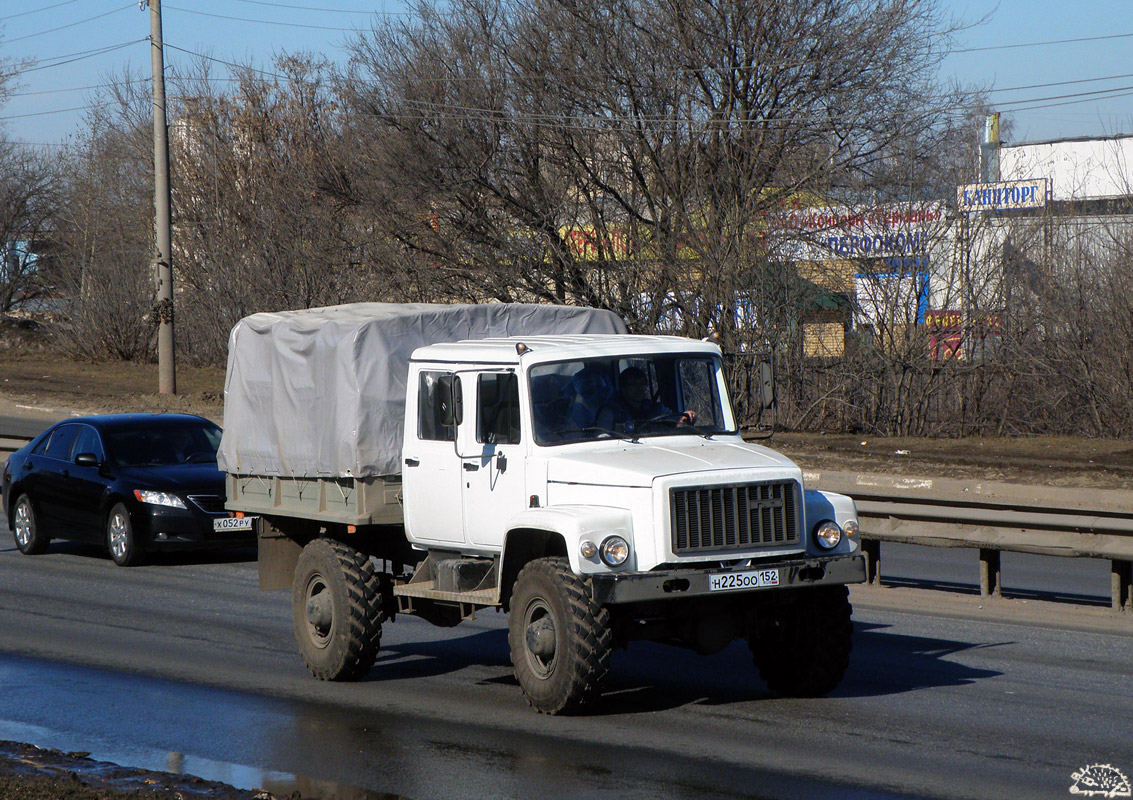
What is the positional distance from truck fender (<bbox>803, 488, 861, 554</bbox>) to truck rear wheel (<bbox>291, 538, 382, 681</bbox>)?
2.98m

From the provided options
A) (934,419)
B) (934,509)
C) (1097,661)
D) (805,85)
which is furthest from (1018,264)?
(1097,661)

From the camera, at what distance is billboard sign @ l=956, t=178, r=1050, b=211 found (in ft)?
79.2

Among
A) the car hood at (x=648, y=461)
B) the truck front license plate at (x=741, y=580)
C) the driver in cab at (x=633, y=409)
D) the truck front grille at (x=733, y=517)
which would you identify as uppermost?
the driver in cab at (x=633, y=409)

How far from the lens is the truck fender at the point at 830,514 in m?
7.74

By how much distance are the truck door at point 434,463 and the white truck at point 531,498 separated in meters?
0.01

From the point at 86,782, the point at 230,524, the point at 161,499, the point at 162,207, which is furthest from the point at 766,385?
the point at 162,207

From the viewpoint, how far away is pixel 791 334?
24828 mm

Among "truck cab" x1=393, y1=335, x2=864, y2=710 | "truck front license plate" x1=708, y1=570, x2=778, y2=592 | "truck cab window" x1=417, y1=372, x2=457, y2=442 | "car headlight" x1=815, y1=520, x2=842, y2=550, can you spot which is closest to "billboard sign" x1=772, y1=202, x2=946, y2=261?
"truck cab" x1=393, y1=335, x2=864, y2=710

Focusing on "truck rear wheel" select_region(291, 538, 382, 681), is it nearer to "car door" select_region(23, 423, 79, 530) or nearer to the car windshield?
the car windshield

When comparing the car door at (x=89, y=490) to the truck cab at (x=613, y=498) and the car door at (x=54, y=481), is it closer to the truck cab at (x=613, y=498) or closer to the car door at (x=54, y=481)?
the car door at (x=54, y=481)

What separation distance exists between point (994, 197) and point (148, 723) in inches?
822

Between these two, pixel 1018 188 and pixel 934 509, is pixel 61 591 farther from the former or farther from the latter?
pixel 1018 188

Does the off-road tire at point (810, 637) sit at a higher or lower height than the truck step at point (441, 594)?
lower

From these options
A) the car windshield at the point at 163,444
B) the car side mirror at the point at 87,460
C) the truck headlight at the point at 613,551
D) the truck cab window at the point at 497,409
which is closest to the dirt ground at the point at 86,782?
the truck headlight at the point at 613,551
